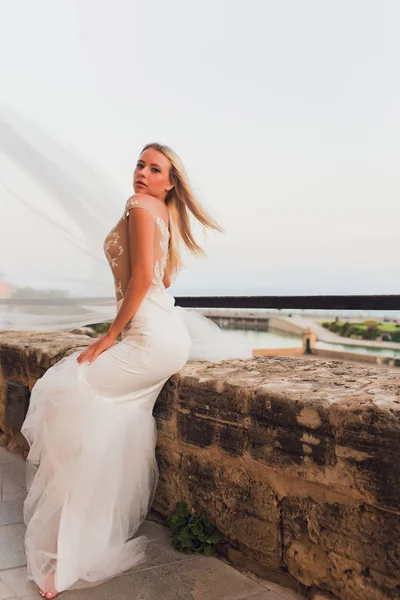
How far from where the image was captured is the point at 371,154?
32781 millimetres

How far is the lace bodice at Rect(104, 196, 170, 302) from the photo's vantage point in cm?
194

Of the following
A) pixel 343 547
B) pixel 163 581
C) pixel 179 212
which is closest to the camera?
pixel 343 547

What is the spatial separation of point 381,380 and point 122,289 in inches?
41.4

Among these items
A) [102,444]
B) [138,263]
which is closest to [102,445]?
[102,444]

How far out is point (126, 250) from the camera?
1.99m

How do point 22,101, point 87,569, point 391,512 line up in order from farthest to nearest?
point 22,101 → point 87,569 → point 391,512

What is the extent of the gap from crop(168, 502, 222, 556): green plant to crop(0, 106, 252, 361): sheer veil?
1.29 m

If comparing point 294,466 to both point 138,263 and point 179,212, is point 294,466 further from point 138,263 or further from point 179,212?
point 179,212

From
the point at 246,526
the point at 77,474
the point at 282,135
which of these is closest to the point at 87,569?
the point at 77,474

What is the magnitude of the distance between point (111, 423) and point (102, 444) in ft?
0.27

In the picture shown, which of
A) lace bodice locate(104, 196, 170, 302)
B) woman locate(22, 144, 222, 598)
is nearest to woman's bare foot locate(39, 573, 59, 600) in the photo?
woman locate(22, 144, 222, 598)

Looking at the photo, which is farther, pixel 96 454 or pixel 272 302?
pixel 272 302

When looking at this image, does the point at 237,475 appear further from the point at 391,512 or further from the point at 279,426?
the point at 391,512

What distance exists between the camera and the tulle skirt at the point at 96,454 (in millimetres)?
1729
